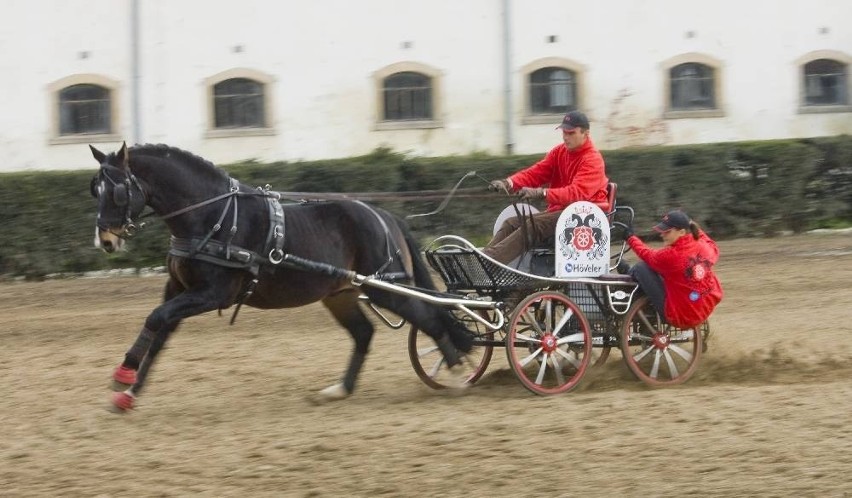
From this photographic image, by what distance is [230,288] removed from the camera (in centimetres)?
793

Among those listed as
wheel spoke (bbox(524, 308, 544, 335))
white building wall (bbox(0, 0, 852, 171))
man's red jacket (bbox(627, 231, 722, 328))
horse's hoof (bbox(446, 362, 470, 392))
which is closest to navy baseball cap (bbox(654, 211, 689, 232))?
man's red jacket (bbox(627, 231, 722, 328))

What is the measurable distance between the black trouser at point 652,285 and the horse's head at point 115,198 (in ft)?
10.8

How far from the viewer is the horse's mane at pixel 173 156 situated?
7.96m

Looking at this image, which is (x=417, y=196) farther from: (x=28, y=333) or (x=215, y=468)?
(x=28, y=333)

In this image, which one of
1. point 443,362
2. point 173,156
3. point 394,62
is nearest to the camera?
point 173,156

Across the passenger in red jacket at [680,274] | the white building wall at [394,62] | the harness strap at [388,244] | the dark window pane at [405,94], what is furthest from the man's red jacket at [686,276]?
the dark window pane at [405,94]

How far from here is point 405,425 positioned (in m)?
7.54

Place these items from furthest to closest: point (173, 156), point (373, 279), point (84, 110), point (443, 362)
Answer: point (84, 110) < point (443, 362) < point (373, 279) < point (173, 156)

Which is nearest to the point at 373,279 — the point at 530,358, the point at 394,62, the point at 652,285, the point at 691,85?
the point at 530,358

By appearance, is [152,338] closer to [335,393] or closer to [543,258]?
[335,393]

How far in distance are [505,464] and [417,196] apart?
2.61 meters

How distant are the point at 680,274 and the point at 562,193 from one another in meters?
0.95

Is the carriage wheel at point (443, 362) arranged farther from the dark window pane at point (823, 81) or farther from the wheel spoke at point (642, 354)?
the dark window pane at point (823, 81)

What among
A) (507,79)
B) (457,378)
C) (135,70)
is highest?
(135,70)
